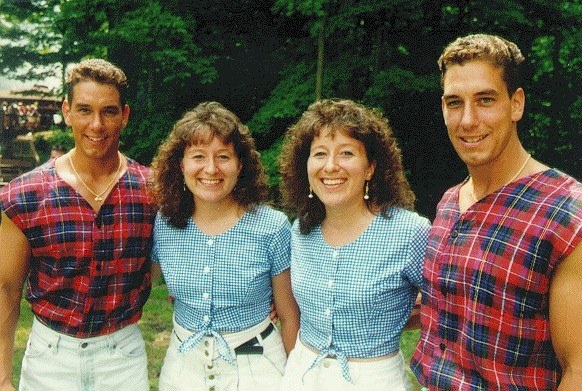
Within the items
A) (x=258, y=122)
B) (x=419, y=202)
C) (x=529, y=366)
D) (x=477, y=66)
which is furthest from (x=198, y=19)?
(x=529, y=366)

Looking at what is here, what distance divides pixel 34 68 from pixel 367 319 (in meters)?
12.8

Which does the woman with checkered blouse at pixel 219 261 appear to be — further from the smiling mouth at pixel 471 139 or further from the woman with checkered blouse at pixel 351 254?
the smiling mouth at pixel 471 139

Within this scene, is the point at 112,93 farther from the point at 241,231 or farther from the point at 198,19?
the point at 198,19

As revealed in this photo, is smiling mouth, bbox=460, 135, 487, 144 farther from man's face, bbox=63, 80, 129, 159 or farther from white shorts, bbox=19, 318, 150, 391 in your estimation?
white shorts, bbox=19, 318, 150, 391

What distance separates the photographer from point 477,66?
86.4 inches

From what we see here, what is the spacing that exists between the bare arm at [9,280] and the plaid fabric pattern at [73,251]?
46 mm

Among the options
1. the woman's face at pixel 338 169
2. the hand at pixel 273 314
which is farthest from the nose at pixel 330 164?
the hand at pixel 273 314

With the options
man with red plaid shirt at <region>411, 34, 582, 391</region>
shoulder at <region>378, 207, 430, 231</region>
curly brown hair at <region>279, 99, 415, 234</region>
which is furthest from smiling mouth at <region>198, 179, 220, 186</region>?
man with red plaid shirt at <region>411, 34, 582, 391</region>

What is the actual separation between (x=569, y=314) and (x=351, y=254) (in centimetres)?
95

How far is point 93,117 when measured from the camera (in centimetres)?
293

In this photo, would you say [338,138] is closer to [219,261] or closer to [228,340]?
[219,261]

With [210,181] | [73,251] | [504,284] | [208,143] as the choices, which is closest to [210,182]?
[210,181]

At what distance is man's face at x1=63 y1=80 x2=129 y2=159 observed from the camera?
2.93 meters

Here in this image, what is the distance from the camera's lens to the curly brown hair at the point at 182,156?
2.99m
